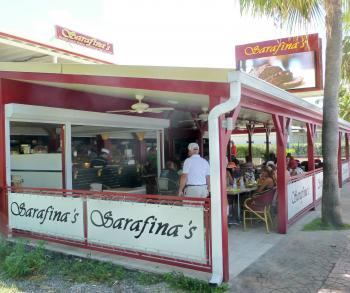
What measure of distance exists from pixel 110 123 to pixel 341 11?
5163 mm

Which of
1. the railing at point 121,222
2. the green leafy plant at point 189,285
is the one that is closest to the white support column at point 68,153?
the railing at point 121,222

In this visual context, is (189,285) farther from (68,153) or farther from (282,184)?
(68,153)

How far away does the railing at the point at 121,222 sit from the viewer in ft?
16.1

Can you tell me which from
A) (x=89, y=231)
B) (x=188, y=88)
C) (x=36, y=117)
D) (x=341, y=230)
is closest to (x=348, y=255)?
(x=341, y=230)

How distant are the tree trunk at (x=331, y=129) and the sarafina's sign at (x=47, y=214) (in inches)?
190

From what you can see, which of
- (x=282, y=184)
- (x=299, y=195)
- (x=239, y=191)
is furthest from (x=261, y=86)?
(x=299, y=195)

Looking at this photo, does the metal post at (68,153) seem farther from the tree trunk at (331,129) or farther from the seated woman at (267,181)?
the tree trunk at (331,129)

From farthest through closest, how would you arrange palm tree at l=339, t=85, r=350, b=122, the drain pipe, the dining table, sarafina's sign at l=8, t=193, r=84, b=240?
palm tree at l=339, t=85, r=350, b=122 → the dining table → sarafina's sign at l=8, t=193, r=84, b=240 → the drain pipe

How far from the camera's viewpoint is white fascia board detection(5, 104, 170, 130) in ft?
22.6

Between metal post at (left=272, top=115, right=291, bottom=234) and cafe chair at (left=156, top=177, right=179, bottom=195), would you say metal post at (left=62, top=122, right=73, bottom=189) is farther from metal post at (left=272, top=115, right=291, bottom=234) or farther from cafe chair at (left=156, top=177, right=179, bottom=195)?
metal post at (left=272, top=115, right=291, bottom=234)

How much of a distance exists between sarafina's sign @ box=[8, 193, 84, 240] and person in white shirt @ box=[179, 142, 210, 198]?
5.38 ft

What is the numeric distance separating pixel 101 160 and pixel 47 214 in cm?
341

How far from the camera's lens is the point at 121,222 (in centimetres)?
552

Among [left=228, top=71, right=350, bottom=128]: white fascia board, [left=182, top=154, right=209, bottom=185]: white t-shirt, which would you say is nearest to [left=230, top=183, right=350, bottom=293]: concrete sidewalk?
[left=182, top=154, right=209, bottom=185]: white t-shirt
